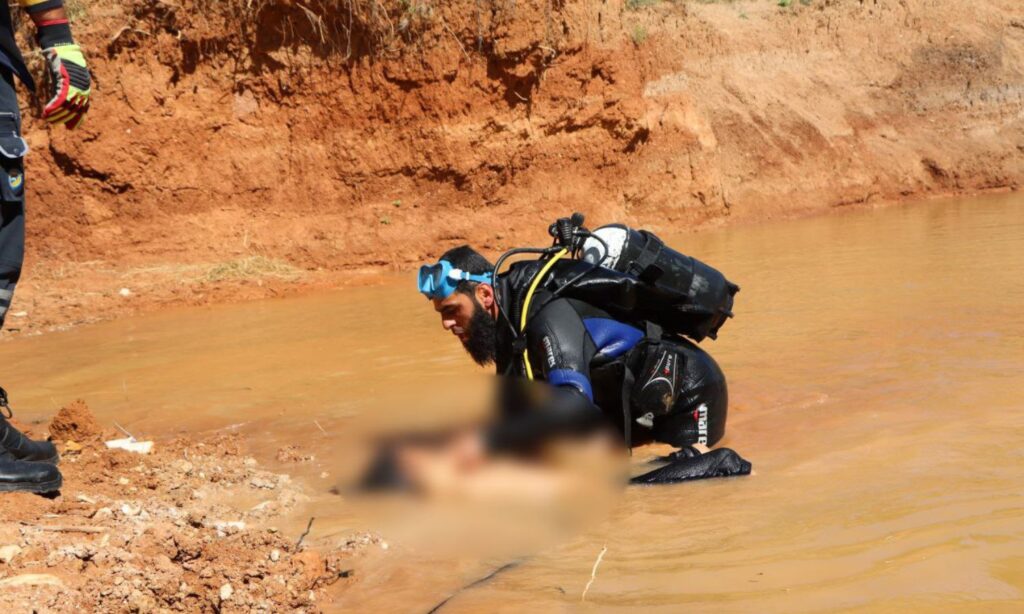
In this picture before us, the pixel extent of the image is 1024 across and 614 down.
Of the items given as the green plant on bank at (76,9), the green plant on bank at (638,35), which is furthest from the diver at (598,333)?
the green plant on bank at (638,35)

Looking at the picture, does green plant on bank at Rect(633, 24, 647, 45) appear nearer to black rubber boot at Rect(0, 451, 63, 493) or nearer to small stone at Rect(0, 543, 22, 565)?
black rubber boot at Rect(0, 451, 63, 493)

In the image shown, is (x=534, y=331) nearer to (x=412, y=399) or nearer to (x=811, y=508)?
(x=811, y=508)

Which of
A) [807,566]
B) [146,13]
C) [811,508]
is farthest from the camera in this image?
[146,13]

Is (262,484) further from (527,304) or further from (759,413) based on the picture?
(759,413)

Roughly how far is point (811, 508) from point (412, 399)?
2.33 m

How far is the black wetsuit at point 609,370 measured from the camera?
3.72m

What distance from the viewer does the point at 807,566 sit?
2746 mm

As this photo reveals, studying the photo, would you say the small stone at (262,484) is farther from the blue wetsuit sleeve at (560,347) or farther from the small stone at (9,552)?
the small stone at (9,552)

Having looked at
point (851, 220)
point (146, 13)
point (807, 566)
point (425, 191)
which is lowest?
point (851, 220)

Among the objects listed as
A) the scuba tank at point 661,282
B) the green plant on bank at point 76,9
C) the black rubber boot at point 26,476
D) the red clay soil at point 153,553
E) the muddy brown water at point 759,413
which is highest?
the green plant on bank at point 76,9

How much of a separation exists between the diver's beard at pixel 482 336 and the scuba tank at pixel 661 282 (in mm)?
322

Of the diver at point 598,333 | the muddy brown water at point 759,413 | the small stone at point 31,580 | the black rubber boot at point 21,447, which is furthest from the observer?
the diver at point 598,333

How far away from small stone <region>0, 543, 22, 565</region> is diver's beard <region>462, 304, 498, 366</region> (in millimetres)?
1769

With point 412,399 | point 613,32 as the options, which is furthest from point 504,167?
point 412,399
